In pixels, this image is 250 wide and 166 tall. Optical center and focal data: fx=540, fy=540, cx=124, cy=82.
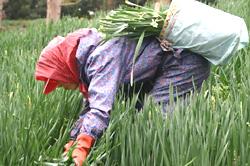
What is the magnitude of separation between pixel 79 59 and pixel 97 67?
107 millimetres

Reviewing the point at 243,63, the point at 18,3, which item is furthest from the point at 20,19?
the point at 243,63

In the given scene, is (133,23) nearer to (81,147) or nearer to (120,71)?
(120,71)

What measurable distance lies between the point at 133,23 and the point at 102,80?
11.7 inches

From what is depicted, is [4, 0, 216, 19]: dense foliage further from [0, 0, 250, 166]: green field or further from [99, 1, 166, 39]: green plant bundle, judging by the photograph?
[0, 0, 250, 166]: green field

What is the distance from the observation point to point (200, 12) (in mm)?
2152

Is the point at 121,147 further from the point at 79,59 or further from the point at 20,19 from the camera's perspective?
the point at 20,19

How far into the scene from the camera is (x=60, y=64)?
6.91 feet

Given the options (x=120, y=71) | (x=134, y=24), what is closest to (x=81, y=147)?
(x=120, y=71)

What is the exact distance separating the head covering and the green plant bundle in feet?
0.46

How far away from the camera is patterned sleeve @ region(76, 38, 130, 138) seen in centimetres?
189

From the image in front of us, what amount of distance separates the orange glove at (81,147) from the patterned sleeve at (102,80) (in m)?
0.02

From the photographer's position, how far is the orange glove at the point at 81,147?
177cm

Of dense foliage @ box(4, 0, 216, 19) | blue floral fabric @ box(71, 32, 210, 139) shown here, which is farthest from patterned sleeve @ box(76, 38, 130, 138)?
dense foliage @ box(4, 0, 216, 19)

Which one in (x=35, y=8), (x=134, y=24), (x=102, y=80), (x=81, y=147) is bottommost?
(x=35, y=8)
